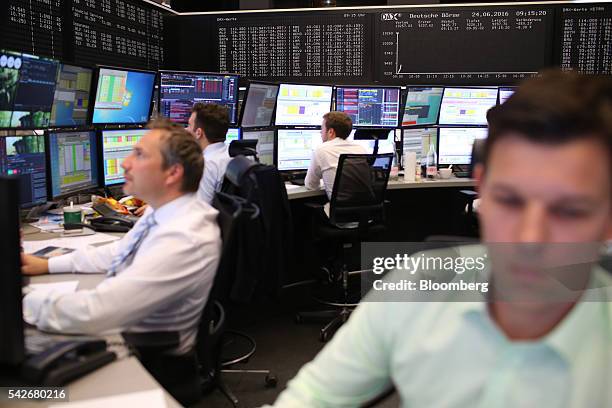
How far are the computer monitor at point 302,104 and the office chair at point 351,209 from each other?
108 centimetres

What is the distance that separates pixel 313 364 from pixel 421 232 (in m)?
4.50

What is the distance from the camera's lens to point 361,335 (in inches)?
36.4

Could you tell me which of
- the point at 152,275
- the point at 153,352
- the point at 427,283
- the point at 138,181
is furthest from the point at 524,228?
the point at 138,181

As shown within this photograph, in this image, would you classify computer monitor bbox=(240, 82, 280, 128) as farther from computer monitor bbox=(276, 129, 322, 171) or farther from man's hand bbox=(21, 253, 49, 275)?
man's hand bbox=(21, 253, 49, 275)

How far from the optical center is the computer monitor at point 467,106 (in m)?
5.15

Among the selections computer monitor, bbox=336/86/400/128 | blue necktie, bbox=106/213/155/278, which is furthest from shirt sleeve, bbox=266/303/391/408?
computer monitor, bbox=336/86/400/128

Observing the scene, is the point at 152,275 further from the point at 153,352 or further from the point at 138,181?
the point at 138,181

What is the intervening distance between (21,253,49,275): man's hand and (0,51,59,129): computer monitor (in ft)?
2.63

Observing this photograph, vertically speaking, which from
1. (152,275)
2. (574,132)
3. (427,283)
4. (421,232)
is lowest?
(421,232)

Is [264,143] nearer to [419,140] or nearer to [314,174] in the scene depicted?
[314,174]

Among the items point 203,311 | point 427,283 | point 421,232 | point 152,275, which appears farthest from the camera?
point 421,232

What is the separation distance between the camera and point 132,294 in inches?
58.9

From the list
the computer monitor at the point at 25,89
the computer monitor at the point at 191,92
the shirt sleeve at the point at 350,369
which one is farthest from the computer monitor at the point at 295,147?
the shirt sleeve at the point at 350,369

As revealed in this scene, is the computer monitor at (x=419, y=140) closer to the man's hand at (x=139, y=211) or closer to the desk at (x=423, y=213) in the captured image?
the desk at (x=423, y=213)
